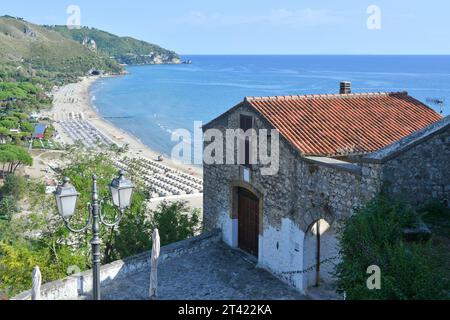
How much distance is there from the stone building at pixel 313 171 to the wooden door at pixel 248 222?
0.03 m

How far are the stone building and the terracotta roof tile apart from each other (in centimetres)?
3

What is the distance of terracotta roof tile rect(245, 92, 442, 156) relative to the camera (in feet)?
47.6

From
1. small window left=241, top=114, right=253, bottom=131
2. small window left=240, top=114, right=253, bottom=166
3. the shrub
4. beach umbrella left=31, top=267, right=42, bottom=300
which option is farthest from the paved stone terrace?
the shrub

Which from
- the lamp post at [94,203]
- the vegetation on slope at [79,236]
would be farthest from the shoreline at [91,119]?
the lamp post at [94,203]

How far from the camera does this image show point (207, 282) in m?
14.1

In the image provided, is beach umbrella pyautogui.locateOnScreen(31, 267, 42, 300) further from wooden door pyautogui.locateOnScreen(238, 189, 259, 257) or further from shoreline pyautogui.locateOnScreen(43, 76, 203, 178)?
shoreline pyautogui.locateOnScreen(43, 76, 203, 178)

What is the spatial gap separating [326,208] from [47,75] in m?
180

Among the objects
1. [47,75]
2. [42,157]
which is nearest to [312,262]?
[42,157]

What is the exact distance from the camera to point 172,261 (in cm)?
1559

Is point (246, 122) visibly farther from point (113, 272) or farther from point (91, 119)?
point (91, 119)

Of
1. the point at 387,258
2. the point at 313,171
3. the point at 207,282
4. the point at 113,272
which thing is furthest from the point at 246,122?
the point at 387,258

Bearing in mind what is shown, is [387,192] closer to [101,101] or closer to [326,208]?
[326,208]

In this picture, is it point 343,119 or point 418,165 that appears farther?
point 343,119

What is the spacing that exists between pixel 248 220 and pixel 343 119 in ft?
14.0
